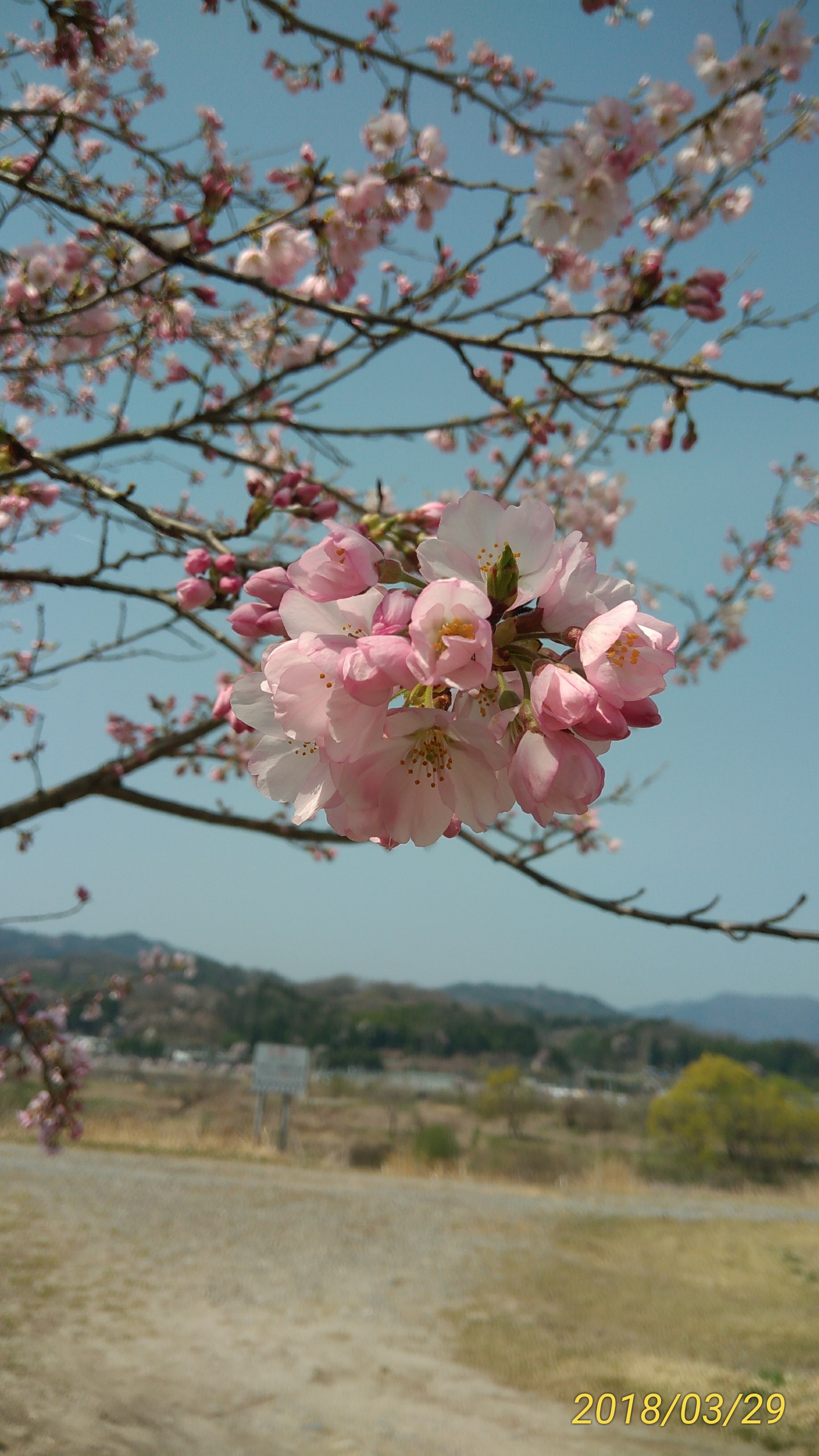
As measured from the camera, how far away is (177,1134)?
37.3ft

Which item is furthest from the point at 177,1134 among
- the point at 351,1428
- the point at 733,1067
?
the point at 351,1428

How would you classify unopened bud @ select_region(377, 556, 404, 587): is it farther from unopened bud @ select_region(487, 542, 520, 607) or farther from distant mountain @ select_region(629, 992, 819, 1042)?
distant mountain @ select_region(629, 992, 819, 1042)

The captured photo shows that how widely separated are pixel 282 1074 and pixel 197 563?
37.8 ft

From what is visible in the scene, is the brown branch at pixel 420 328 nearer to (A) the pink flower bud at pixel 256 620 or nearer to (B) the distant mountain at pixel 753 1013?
(A) the pink flower bud at pixel 256 620

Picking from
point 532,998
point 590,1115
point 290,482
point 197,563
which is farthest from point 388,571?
point 532,998

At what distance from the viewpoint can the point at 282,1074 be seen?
11.1 meters

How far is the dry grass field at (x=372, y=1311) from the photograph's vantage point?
3070mm

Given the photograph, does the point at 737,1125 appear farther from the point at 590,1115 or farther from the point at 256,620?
the point at 256,620

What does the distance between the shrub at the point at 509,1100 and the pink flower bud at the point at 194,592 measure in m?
15.3

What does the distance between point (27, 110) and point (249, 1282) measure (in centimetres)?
595

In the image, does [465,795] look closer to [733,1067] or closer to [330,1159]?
[330,1159]

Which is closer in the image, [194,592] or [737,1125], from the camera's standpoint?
[194,592]

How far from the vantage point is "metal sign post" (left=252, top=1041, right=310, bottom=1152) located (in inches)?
433

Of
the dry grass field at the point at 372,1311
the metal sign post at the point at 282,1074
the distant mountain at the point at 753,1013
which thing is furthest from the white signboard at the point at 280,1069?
the distant mountain at the point at 753,1013
